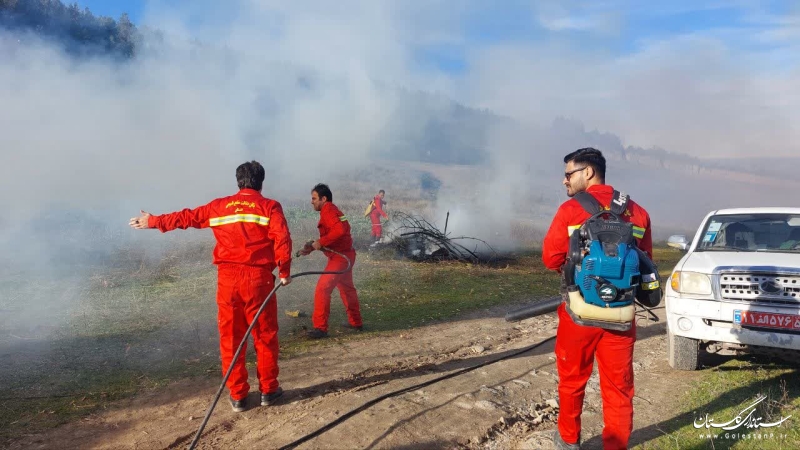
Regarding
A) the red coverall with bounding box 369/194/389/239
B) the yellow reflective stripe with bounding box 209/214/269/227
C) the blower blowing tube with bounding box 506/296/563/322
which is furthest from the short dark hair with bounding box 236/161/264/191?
the red coverall with bounding box 369/194/389/239

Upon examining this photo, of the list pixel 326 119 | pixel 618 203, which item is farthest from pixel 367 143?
pixel 618 203

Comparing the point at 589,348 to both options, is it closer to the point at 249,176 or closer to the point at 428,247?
the point at 249,176

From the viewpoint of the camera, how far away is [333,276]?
6.84m

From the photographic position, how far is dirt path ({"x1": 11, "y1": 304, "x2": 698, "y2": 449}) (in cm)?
394

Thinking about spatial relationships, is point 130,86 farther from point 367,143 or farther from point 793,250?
point 367,143

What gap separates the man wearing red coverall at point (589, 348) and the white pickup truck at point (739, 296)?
2.01m

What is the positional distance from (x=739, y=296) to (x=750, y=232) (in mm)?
1509

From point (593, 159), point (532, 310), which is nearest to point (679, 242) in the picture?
point (532, 310)

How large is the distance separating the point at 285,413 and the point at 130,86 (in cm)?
1116

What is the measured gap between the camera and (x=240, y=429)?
163 inches

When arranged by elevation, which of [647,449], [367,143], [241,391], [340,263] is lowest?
[647,449]

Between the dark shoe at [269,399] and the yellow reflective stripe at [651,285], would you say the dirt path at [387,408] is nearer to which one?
the dark shoe at [269,399]

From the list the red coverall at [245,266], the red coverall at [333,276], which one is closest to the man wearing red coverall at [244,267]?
the red coverall at [245,266]

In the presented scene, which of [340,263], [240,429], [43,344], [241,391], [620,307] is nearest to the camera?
[620,307]
